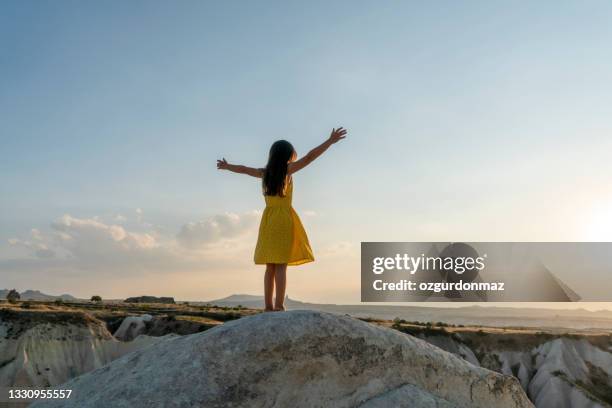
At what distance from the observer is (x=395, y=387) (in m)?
6.29

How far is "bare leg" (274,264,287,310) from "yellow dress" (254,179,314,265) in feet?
0.38

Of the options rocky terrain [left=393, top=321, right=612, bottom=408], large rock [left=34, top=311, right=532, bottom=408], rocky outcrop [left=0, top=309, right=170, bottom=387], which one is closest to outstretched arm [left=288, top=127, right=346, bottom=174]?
large rock [left=34, top=311, right=532, bottom=408]

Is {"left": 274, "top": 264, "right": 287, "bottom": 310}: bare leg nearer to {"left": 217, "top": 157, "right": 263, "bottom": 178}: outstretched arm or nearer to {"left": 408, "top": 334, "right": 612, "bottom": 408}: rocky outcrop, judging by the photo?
{"left": 217, "top": 157, "right": 263, "bottom": 178}: outstretched arm

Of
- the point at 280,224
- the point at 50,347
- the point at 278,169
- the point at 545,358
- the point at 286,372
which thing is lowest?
the point at 545,358

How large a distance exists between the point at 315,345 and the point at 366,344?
561mm

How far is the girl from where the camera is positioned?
865 centimetres

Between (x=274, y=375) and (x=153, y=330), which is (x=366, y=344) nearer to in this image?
(x=274, y=375)

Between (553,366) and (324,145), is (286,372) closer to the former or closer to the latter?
(324,145)

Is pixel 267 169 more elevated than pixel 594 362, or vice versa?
pixel 267 169

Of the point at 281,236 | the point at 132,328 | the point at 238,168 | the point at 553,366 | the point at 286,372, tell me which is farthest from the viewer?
the point at 132,328

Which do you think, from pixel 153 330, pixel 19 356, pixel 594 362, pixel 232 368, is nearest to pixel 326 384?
pixel 232 368

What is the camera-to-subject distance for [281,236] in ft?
28.7

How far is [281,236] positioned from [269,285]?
2.24 ft

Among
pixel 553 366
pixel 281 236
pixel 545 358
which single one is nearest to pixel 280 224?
pixel 281 236
